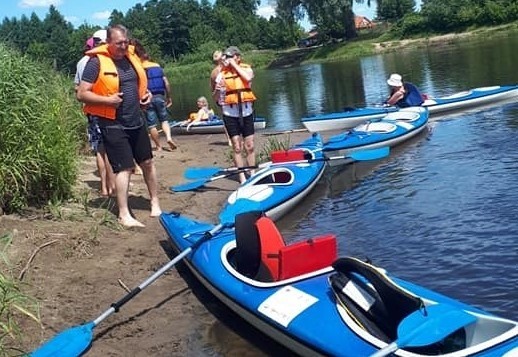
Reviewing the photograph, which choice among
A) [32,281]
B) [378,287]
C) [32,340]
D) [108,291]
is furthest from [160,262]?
[378,287]

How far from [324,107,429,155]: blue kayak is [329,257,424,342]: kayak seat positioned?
5.20m

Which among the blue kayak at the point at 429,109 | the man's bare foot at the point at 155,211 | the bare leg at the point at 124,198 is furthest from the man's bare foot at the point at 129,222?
the blue kayak at the point at 429,109

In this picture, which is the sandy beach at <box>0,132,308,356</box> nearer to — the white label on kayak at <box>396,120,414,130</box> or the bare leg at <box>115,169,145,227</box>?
the bare leg at <box>115,169,145,227</box>

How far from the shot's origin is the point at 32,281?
191 inches

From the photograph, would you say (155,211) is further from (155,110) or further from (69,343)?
(155,110)

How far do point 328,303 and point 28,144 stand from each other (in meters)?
3.47

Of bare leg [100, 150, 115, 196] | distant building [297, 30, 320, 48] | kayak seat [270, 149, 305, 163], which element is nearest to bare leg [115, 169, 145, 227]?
bare leg [100, 150, 115, 196]

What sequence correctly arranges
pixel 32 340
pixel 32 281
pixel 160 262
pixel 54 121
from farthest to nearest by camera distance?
pixel 54 121 < pixel 160 262 < pixel 32 281 < pixel 32 340

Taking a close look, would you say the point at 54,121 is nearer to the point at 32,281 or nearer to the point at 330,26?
the point at 32,281

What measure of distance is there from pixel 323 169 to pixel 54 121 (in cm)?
342

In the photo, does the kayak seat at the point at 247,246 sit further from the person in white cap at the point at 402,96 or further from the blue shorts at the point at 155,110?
the person in white cap at the point at 402,96

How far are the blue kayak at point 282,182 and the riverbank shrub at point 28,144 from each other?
68.7 inches

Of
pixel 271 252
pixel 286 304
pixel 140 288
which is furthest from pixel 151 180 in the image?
pixel 286 304

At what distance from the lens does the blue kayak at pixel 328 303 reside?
320 centimetres
